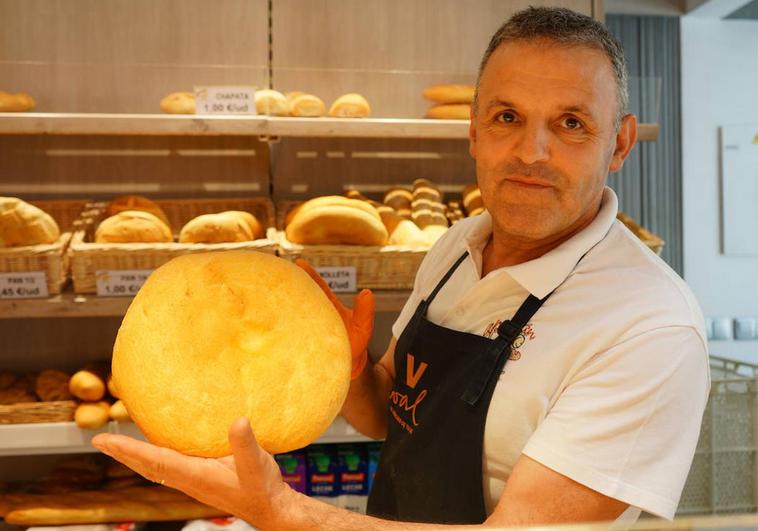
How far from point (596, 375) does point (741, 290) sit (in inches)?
97.6

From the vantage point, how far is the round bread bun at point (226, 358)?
724mm

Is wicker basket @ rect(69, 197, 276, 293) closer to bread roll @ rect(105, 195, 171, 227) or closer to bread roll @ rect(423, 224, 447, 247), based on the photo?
bread roll @ rect(105, 195, 171, 227)

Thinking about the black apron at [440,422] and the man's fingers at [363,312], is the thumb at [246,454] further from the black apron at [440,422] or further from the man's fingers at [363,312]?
the black apron at [440,422]

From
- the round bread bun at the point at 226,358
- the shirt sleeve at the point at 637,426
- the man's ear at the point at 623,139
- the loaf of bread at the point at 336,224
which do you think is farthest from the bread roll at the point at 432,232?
the round bread bun at the point at 226,358

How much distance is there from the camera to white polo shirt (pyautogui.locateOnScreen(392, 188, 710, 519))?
93 centimetres

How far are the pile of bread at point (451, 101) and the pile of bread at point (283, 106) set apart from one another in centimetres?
24

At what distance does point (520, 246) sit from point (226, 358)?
0.64m

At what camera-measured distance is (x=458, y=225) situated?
1526mm

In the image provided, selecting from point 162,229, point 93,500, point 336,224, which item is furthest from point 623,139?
point 93,500

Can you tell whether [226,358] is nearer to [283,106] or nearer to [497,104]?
[497,104]

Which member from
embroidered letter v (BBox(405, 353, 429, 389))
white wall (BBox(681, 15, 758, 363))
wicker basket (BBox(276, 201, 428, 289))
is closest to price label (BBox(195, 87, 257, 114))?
wicker basket (BBox(276, 201, 428, 289))

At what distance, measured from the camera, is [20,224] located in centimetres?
191

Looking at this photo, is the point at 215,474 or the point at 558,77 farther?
the point at 558,77

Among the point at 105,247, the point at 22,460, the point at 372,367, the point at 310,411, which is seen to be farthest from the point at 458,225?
the point at 22,460
